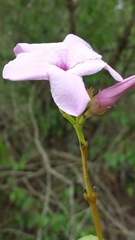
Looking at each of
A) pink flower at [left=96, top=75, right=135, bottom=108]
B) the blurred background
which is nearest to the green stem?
pink flower at [left=96, top=75, right=135, bottom=108]

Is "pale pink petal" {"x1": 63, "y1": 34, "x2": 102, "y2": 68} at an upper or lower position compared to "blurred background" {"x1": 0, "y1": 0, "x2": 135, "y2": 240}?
upper

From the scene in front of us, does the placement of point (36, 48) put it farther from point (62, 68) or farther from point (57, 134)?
point (57, 134)

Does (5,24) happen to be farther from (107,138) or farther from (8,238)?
(8,238)

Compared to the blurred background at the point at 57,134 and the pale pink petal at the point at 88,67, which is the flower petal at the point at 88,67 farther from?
the blurred background at the point at 57,134

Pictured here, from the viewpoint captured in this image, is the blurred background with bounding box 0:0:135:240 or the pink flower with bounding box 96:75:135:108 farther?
the blurred background with bounding box 0:0:135:240

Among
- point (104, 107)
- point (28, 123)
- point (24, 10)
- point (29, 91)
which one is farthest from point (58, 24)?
point (104, 107)

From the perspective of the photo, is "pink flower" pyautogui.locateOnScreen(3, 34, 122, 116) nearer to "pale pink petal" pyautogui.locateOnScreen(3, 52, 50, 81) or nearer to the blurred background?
"pale pink petal" pyautogui.locateOnScreen(3, 52, 50, 81)

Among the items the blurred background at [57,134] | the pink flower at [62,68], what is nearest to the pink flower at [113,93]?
the pink flower at [62,68]
